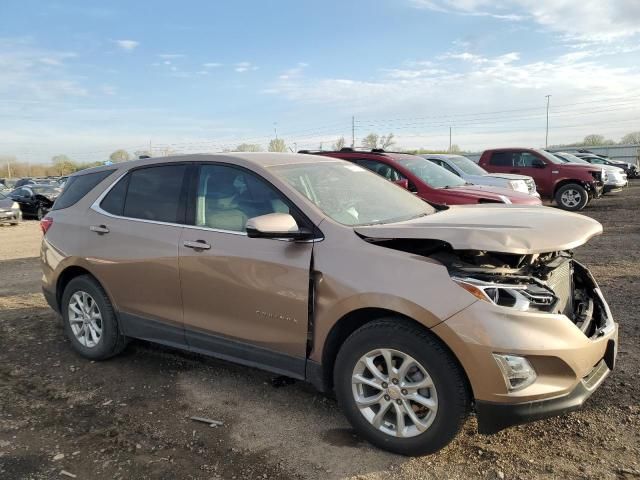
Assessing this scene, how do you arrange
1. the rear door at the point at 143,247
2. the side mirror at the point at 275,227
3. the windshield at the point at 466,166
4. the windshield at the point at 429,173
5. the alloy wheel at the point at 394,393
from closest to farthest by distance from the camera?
the alloy wheel at the point at 394,393
the side mirror at the point at 275,227
the rear door at the point at 143,247
the windshield at the point at 429,173
the windshield at the point at 466,166

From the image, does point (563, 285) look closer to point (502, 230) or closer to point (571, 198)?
point (502, 230)

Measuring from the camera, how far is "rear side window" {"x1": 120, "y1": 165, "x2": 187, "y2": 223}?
4043 millimetres

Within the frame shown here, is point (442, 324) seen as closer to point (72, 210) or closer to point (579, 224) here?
point (579, 224)

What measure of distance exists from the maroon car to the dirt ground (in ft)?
11.8

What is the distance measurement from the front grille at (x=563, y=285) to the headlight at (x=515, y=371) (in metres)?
0.51

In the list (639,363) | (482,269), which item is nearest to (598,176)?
(639,363)

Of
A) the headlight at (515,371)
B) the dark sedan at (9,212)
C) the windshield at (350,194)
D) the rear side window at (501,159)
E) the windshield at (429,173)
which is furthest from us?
the dark sedan at (9,212)

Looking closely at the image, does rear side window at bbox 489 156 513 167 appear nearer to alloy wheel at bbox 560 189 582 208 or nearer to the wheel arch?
alloy wheel at bbox 560 189 582 208

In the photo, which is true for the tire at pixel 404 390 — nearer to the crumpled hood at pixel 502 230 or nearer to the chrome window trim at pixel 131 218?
the crumpled hood at pixel 502 230

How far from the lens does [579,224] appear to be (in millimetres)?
3305

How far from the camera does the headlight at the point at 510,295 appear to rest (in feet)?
8.90

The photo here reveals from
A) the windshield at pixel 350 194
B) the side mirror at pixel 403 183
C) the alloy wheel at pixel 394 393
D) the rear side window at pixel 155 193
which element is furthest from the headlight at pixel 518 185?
the alloy wheel at pixel 394 393

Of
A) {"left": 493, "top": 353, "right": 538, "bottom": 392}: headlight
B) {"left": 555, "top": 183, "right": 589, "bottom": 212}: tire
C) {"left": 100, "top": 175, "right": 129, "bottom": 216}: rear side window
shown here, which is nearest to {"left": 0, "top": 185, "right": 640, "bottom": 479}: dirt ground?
{"left": 493, "top": 353, "right": 538, "bottom": 392}: headlight

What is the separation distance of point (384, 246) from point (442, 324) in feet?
1.90
